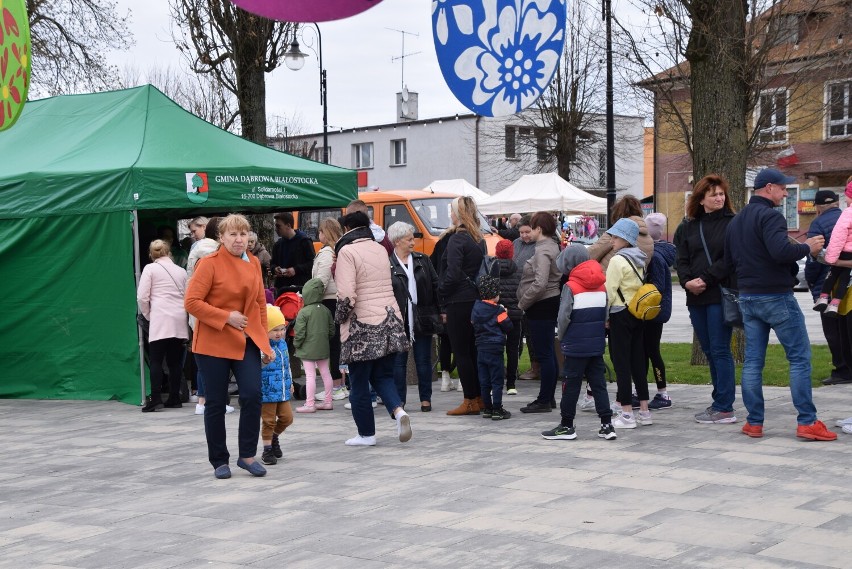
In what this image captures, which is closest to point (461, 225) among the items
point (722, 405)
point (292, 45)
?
point (722, 405)

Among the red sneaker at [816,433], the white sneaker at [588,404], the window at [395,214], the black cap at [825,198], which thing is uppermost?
the window at [395,214]

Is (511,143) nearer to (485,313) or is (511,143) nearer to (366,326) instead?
(485,313)

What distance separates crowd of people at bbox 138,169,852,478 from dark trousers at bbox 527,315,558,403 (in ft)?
0.05

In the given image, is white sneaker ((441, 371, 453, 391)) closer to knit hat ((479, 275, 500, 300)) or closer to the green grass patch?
the green grass patch

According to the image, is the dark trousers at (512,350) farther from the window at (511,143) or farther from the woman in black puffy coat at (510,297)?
the window at (511,143)

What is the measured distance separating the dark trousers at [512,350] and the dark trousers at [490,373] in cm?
117

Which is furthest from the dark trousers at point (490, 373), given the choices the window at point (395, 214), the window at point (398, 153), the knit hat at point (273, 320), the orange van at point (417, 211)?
the window at point (398, 153)

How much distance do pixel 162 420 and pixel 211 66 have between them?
8.02 metres

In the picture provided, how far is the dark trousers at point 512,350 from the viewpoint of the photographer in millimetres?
10781

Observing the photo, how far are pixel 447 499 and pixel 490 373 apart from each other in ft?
10.2

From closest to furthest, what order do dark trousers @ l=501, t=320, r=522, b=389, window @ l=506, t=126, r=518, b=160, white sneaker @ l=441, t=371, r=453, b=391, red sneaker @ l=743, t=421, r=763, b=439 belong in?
1. red sneaker @ l=743, t=421, r=763, b=439
2. dark trousers @ l=501, t=320, r=522, b=389
3. white sneaker @ l=441, t=371, r=453, b=391
4. window @ l=506, t=126, r=518, b=160

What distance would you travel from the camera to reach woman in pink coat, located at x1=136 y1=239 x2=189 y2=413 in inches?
427

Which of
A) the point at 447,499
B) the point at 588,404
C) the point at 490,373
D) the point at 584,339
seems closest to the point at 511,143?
the point at 588,404

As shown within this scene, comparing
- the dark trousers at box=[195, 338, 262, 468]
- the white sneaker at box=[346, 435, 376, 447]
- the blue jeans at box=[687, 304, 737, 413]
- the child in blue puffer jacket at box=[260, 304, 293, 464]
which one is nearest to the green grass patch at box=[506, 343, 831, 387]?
the blue jeans at box=[687, 304, 737, 413]
